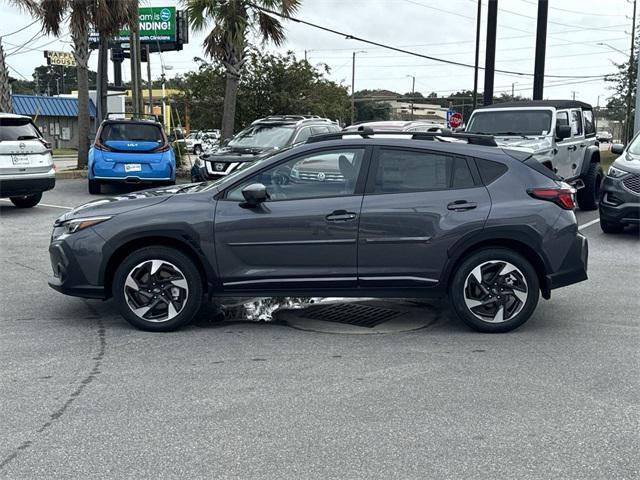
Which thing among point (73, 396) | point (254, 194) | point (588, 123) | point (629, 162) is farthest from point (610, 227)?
point (73, 396)

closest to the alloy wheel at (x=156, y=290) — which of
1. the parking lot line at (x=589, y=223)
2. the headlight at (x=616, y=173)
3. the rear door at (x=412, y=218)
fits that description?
the rear door at (x=412, y=218)

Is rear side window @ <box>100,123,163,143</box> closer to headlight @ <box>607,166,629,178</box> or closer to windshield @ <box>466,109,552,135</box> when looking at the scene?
windshield @ <box>466,109,552,135</box>

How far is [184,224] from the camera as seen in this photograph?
6.14 metres

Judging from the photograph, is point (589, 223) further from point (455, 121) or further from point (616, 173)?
point (455, 121)

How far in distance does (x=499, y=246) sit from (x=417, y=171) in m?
0.92

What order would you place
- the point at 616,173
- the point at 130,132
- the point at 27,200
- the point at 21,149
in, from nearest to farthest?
the point at 616,173 → the point at 21,149 → the point at 27,200 → the point at 130,132

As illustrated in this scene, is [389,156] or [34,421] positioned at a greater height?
[389,156]

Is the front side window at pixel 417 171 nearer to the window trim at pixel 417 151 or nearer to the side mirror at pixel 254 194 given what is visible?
the window trim at pixel 417 151

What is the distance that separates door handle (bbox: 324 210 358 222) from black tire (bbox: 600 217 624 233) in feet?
22.8

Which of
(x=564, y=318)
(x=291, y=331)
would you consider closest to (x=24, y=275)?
(x=291, y=331)

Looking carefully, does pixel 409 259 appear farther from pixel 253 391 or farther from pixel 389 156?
pixel 253 391

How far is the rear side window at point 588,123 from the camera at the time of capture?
15.4m

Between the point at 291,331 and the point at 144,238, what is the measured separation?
4.70ft

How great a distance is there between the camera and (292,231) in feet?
20.2
